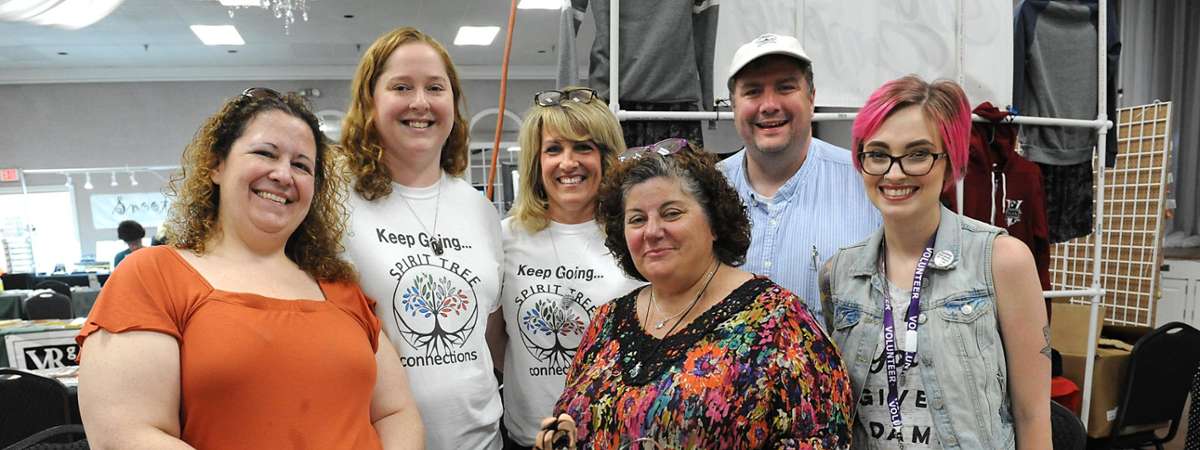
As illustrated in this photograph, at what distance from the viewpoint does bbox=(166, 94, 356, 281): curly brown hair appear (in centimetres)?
138

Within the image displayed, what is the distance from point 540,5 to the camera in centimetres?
812

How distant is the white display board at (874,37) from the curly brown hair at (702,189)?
46.1 inches

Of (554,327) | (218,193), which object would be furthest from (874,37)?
(218,193)

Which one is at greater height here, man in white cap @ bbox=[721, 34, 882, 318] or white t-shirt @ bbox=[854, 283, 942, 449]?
man in white cap @ bbox=[721, 34, 882, 318]

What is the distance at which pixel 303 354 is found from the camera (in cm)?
131

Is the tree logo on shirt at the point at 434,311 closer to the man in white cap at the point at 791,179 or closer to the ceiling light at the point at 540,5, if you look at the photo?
the man in white cap at the point at 791,179

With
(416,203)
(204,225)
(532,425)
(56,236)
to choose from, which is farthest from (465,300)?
(56,236)

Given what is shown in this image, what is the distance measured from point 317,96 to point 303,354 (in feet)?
36.7

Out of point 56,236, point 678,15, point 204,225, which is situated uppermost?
point 678,15

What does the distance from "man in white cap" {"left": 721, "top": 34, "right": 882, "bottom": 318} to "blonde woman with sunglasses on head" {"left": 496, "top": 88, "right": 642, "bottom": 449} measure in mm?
384

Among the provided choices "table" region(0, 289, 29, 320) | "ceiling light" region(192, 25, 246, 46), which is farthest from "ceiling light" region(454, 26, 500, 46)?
"table" region(0, 289, 29, 320)

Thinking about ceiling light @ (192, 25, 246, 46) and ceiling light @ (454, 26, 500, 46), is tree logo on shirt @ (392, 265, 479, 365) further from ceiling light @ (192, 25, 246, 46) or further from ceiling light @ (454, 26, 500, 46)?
ceiling light @ (192, 25, 246, 46)

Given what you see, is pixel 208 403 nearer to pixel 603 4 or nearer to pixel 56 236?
pixel 603 4

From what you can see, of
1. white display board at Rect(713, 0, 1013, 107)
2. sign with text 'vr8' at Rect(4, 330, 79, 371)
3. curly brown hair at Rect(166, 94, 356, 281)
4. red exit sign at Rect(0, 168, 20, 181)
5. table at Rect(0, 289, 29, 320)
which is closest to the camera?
curly brown hair at Rect(166, 94, 356, 281)
